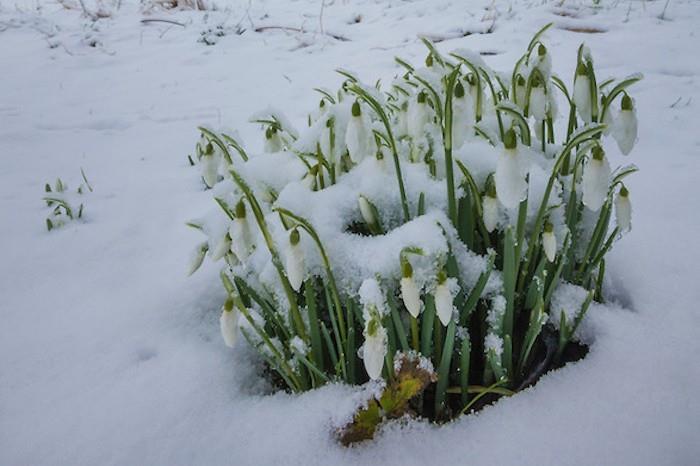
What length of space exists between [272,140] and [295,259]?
46 cm

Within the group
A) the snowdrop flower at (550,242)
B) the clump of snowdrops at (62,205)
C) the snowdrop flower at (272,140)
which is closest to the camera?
the snowdrop flower at (550,242)

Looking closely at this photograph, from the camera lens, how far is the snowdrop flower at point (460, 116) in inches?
38.7

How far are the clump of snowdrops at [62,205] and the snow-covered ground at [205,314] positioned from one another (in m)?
0.05

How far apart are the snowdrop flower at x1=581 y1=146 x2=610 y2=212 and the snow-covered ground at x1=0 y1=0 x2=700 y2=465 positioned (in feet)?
1.26

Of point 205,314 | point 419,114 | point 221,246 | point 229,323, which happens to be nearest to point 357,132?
point 419,114

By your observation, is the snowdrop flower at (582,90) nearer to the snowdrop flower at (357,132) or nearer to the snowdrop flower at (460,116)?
the snowdrop flower at (460,116)

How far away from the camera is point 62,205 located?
2037mm

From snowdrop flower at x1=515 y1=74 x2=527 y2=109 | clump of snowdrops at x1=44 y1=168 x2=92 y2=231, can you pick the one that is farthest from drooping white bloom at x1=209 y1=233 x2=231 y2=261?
clump of snowdrops at x1=44 y1=168 x2=92 y2=231

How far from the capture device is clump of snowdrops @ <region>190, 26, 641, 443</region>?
0.96m

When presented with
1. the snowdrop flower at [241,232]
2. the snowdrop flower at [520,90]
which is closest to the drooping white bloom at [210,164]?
the snowdrop flower at [241,232]

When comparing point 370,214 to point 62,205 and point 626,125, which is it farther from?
point 62,205

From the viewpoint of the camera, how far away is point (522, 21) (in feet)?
13.3

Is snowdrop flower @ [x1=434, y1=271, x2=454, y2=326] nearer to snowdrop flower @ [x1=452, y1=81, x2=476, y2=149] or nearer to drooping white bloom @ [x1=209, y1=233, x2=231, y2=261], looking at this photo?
snowdrop flower @ [x1=452, y1=81, x2=476, y2=149]

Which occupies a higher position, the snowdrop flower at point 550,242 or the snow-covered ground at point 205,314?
the snowdrop flower at point 550,242
